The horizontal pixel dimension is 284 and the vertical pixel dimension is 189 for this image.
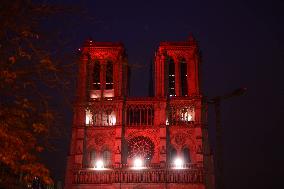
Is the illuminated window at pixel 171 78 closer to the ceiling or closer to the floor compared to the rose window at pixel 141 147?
closer to the ceiling

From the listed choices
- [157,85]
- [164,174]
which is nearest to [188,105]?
[157,85]

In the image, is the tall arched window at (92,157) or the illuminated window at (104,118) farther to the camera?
the illuminated window at (104,118)

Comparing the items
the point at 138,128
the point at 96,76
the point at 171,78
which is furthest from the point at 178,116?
the point at 96,76

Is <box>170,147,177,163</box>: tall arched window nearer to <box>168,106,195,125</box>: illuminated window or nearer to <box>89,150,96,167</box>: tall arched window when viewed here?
<box>168,106,195,125</box>: illuminated window

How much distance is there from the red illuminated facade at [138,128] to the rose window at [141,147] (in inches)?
4.2

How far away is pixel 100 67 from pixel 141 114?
6.97m

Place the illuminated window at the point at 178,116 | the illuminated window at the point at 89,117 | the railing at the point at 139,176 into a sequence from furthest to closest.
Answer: the illuminated window at the point at 89,117 < the illuminated window at the point at 178,116 < the railing at the point at 139,176

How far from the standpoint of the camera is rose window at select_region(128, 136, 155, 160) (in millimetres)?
53000

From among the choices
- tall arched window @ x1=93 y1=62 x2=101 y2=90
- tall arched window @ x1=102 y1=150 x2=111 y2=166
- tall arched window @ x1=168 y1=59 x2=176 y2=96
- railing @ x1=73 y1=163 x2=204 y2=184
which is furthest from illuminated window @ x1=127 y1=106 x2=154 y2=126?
railing @ x1=73 y1=163 x2=204 y2=184

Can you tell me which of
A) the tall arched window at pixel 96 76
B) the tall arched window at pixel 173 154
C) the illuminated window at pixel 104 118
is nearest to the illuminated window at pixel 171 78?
the tall arched window at pixel 173 154

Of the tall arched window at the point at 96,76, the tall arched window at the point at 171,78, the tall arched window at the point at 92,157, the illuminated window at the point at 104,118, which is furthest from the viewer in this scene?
the tall arched window at the point at 171,78

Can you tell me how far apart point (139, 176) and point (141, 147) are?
362 cm

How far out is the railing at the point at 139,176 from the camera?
50.2 m

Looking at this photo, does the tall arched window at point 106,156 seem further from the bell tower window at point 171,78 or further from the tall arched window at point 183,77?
the tall arched window at point 183,77
